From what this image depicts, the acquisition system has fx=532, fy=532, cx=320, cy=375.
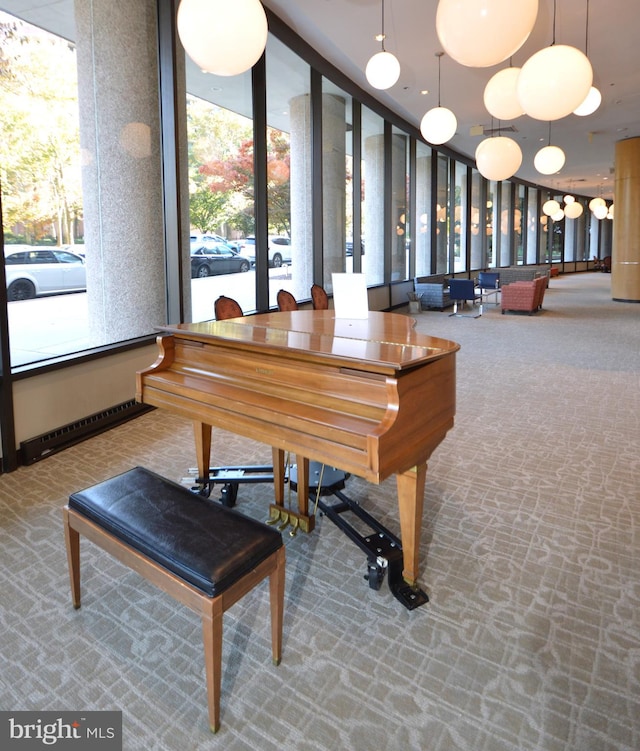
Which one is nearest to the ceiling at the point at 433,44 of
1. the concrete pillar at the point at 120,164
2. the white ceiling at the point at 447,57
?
the white ceiling at the point at 447,57

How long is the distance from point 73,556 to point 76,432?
6.86ft

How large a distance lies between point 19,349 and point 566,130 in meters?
12.6

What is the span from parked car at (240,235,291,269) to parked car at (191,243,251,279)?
0.31ft

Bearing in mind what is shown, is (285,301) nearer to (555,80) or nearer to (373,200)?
(555,80)

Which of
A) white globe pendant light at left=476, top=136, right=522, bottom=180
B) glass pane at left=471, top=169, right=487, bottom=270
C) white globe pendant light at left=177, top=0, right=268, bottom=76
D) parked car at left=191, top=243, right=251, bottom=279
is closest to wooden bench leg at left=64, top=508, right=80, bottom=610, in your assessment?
white globe pendant light at left=177, top=0, right=268, bottom=76

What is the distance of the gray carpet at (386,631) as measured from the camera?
1.66 m

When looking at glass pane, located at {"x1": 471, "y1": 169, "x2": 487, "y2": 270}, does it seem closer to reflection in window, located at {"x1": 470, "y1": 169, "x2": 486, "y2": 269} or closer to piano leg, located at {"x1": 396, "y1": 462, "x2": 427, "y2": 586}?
reflection in window, located at {"x1": 470, "y1": 169, "x2": 486, "y2": 269}

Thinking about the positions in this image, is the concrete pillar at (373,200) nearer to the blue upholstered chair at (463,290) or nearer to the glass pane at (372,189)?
the glass pane at (372,189)

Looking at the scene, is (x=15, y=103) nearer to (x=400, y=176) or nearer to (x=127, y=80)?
(x=127, y=80)

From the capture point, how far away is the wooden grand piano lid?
203 cm

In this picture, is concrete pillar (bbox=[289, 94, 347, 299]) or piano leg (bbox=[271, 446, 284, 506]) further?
concrete pillar (bbox=[289, 94, 347, 299])

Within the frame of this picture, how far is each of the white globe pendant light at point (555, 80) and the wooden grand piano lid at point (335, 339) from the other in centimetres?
170

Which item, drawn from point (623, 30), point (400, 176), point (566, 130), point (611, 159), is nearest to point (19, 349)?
point (623, 30)

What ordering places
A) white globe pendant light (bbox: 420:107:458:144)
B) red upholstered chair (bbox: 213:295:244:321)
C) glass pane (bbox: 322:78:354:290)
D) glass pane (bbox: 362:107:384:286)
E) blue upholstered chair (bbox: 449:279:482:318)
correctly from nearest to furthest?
red upholstered chair (bbox: 213:295:244:321)
white globe pendant light (bbox: 420:107:458:144)
glass pane (bbox: 322:78:354:290)
glass pane (bbox: 362:107:384:286)
blue upholstered chair (bbox: 449:279:482:318)
